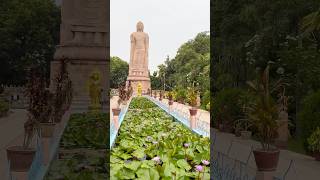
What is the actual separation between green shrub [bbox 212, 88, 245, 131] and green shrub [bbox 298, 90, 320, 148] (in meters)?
3.91

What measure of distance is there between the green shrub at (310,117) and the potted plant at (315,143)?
0.25m

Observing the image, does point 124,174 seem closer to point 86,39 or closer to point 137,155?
point 137,155

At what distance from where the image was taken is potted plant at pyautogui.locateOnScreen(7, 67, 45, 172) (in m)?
5.27

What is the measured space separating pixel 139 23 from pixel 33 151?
45716mm

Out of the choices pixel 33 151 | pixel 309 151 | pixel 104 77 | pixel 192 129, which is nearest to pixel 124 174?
pixel 33 151

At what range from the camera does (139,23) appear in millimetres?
50188

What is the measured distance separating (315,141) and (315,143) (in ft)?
0.14

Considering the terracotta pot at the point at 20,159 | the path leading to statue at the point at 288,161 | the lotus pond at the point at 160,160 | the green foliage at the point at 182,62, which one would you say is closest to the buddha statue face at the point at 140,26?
the green foliage at the point at 182,62

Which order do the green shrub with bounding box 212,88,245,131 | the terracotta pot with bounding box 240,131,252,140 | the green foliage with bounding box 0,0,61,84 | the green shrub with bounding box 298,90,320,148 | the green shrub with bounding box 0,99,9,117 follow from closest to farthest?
the green shrub with bounding box 298,90,320,148, the terracotta pot with bounding box 240,131,252,140, the green shrub with bounding box 212,88,245,131, the green shrub with bounding box 0,99,9,117, the green foliage with bounding box 0,0,61,84

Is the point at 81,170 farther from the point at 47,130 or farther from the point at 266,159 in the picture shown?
the point at 266,159

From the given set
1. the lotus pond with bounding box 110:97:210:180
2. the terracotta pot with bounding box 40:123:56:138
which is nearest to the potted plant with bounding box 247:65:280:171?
the lotus pond with bounding box 110:97:210:180

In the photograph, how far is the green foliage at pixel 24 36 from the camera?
1144 inches

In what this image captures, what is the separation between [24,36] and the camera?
30.3m

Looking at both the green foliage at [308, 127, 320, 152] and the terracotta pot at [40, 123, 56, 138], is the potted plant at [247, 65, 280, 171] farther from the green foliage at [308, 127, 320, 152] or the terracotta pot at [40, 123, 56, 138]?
the terracotta pot at [40, 123, 56, 138]
